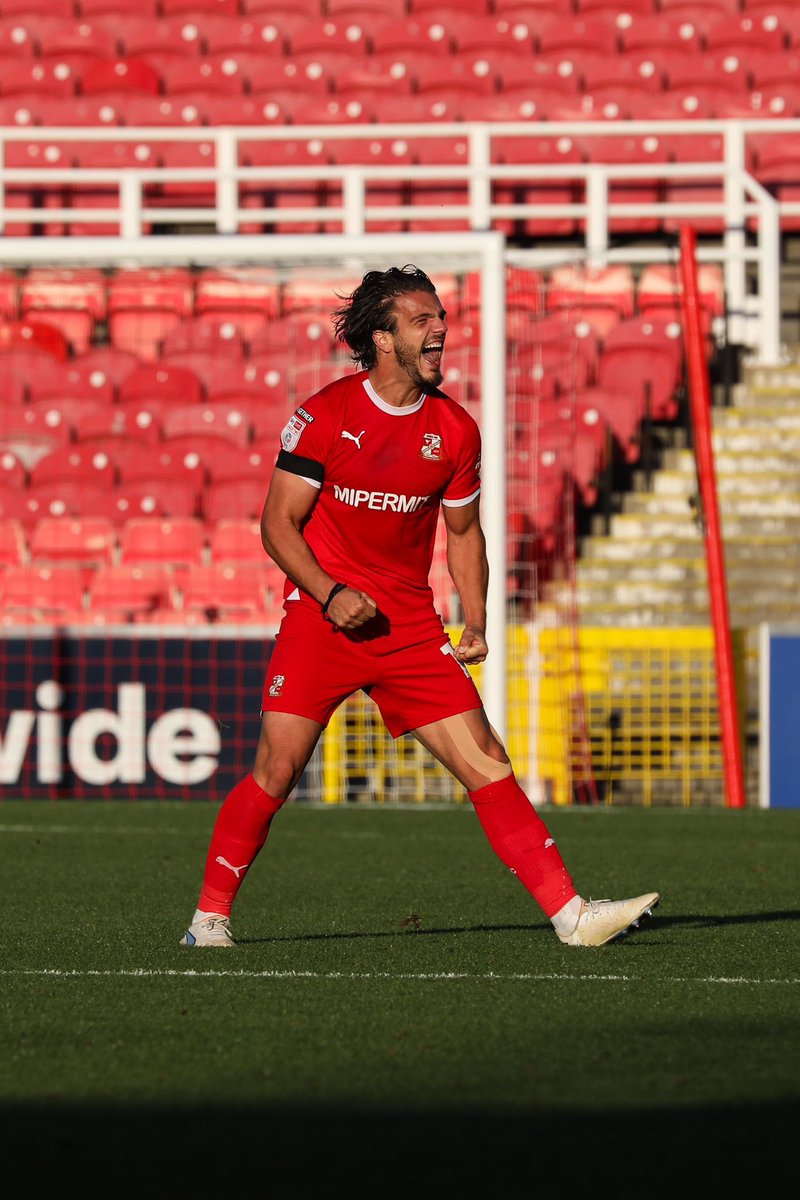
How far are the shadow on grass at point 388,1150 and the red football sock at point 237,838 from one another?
2.22m

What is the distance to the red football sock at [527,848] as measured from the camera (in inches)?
226

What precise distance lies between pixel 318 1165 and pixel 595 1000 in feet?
5.47

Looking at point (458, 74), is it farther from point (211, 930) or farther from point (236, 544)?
point (211, 930)

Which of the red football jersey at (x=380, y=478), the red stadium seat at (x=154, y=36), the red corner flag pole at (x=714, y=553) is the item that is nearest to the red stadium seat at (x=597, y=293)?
the red corner flag pole at (x=714, y=553)

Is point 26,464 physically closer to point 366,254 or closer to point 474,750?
point 366,254

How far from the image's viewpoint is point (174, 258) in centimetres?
1269

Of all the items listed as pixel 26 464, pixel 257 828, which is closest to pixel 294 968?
pixel 257 828

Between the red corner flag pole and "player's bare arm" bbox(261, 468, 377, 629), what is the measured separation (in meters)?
6.71

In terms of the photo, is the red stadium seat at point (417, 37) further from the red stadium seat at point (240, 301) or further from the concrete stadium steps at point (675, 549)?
the concrete stadium steps at point (675, 549)

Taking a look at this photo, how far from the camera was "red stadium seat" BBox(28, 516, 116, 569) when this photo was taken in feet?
48.7

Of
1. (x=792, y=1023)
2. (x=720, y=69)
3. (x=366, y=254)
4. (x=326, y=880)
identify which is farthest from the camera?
(x=720, y=69)

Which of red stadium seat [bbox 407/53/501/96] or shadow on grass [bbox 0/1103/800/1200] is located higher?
red stadium seat [bbox 407/53/501/96]

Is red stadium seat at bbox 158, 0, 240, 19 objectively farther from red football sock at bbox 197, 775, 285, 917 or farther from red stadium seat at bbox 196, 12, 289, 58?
red football sock at bbox 197, 775, 285, 917

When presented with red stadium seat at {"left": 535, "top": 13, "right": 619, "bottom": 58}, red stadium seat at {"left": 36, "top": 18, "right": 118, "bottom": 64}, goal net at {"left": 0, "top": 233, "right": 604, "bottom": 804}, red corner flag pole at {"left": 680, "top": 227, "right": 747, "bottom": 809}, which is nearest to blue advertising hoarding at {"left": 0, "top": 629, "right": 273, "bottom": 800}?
goal net at {"left": 0, "top": 233, "right": 604, "bottom": 804}
